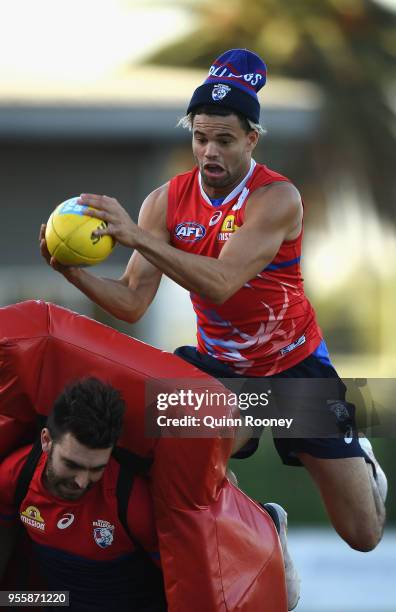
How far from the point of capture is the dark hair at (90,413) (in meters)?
4.39

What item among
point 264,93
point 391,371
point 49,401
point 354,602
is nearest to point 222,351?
point 49,401

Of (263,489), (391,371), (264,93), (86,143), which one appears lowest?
(391,371)

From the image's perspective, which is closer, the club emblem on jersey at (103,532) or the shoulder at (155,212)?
the club emblem on jersey at (103,532)

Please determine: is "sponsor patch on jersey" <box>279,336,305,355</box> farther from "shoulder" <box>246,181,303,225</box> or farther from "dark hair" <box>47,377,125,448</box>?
"dark hair" <box>47,377,125,448</box>

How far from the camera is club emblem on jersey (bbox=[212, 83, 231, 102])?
4.95 meters

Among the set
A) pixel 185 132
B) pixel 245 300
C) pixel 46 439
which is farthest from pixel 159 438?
pixel 185 132

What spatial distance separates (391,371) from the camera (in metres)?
27.1

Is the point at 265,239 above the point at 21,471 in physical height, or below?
above

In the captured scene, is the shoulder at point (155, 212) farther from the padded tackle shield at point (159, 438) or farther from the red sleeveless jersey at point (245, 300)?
the padded tackle shield at point (159, 438)

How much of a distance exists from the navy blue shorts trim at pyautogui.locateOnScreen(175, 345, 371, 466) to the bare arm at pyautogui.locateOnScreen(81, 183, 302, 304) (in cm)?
69

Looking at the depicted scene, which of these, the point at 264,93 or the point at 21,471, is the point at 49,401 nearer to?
the point at 21,471

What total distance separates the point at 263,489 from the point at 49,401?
21.2 feet

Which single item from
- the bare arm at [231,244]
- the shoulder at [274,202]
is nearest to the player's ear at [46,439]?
the bare arm at [231,244]

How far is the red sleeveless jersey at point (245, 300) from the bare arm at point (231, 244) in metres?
0.10
